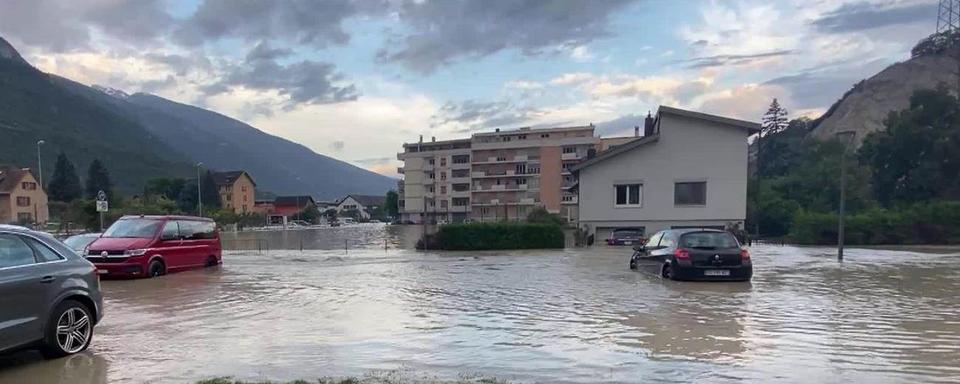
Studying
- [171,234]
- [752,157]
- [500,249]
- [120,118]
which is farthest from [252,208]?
[171,234]

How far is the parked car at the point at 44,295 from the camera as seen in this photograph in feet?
20.0

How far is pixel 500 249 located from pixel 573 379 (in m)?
26.7

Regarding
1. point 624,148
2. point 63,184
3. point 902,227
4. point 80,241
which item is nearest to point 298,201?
point 63,184

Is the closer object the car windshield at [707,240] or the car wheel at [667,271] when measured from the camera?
the car windshield at [707,240]

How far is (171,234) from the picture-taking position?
16.5m

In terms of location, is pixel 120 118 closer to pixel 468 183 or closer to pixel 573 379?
pixel 468 183

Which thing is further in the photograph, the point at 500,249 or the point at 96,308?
the point at 500,249

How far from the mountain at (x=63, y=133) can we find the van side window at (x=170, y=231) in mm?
114748

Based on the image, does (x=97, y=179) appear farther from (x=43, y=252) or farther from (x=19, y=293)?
(x=19, y=293)

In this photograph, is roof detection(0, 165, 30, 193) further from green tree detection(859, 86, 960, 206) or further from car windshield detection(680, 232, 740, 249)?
green tree detection(859, 86, 960, 206)

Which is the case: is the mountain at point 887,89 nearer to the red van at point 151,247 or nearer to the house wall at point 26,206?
the red van at point 151,247

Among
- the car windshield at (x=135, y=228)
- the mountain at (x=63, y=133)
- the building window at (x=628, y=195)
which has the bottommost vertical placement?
the car windshield at (x=135, y=228)

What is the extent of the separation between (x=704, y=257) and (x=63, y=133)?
516 feet

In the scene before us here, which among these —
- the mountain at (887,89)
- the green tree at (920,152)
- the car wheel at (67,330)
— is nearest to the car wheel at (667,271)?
the car wheel at (67,330)
